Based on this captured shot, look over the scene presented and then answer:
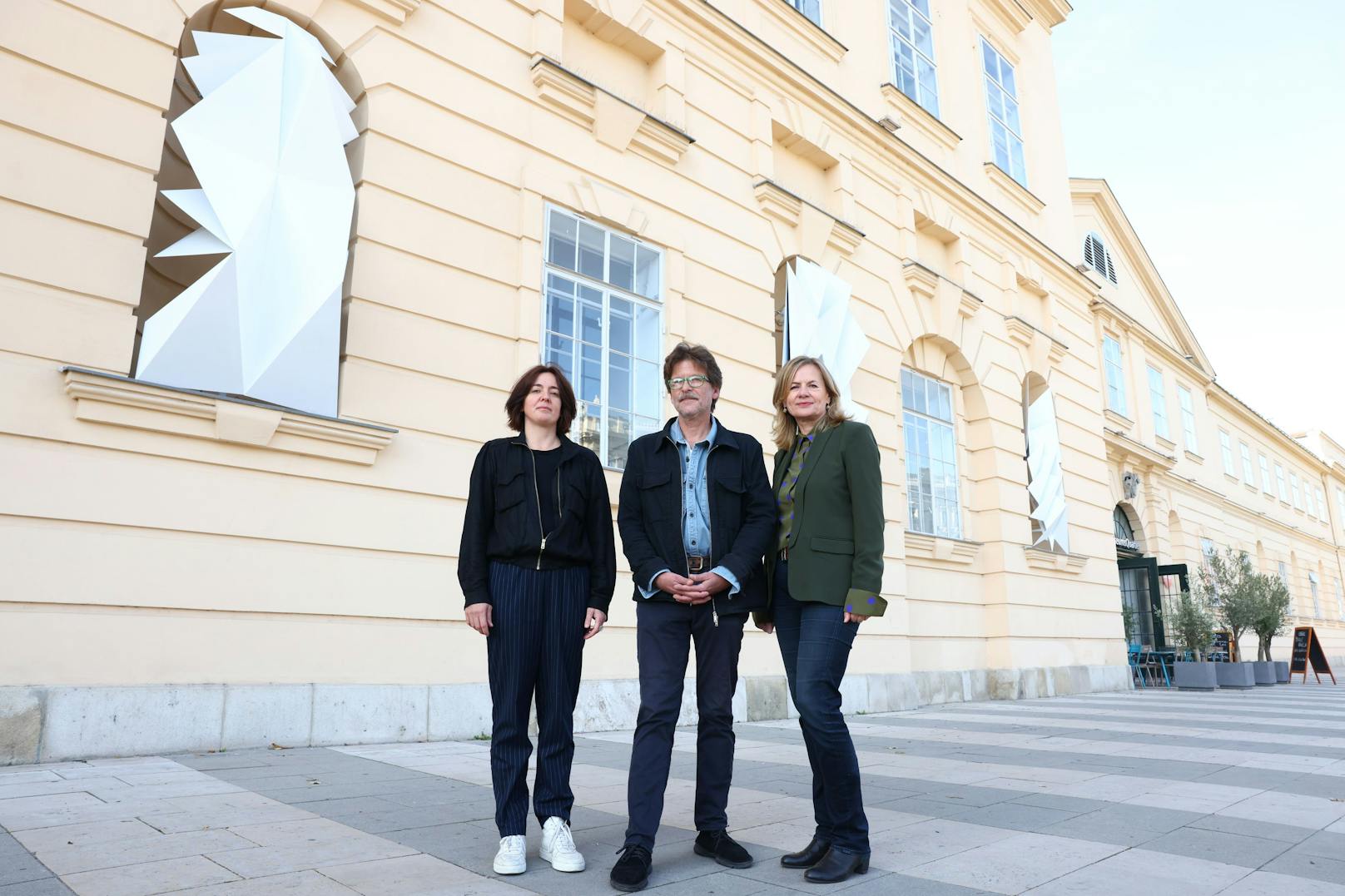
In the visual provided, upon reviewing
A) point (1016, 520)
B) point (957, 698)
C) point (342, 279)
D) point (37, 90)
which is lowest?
point (957, 698)

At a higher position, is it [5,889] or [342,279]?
[342,279]

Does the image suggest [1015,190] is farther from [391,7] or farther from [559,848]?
[559,848]

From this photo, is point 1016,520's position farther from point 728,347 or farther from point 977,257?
point 728,347

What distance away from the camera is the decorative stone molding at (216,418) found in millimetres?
4945

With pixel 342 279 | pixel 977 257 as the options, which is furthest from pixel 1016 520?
pixel 342 279

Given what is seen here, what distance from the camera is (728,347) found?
345 inches

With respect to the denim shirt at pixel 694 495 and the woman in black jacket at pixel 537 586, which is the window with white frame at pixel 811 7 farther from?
the woman in black jacket at pixel 537 586

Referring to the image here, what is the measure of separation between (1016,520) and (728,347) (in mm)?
6096

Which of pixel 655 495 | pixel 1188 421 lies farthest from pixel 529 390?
pixel 1188 421

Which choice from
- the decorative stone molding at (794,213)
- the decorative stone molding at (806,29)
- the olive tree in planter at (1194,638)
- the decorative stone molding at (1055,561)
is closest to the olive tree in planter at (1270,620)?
the olive tree in planter at (1194,638)

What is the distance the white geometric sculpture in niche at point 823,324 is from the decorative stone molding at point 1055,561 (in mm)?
4191

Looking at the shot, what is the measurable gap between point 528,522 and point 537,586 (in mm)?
224

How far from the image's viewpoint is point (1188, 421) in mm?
23938

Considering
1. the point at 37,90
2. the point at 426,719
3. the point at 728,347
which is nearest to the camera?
the point at 37,90
